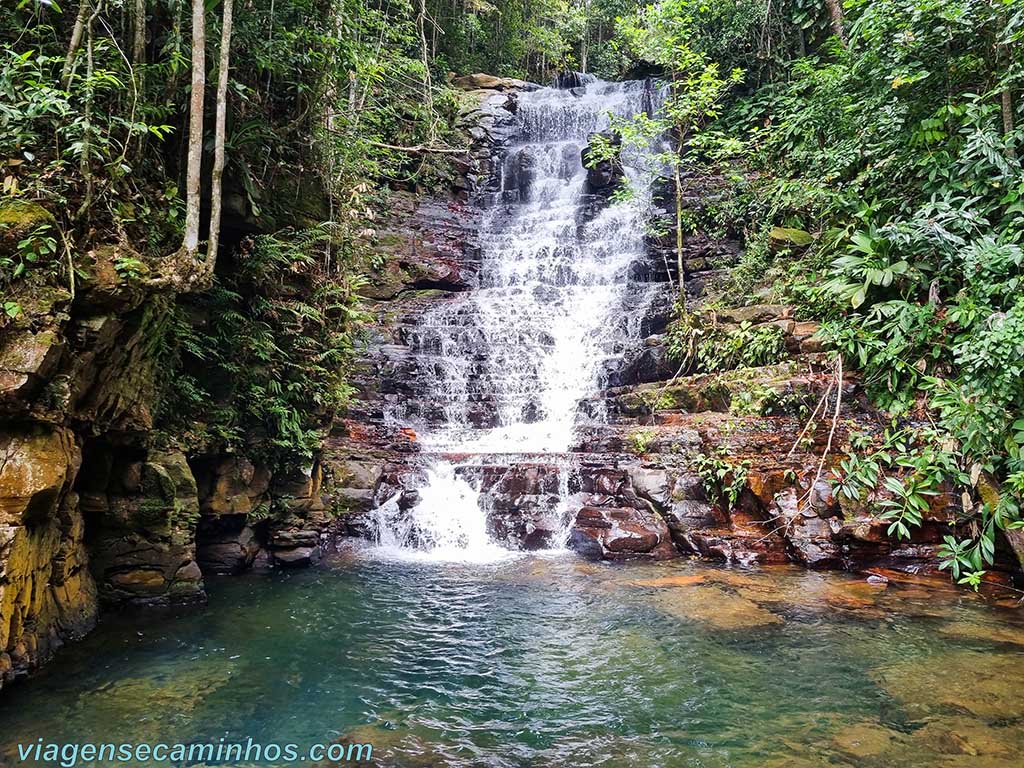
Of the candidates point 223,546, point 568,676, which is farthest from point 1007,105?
point 223,546

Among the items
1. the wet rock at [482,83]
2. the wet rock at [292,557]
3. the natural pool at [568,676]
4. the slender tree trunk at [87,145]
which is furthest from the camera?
the wet rock at [482,83]

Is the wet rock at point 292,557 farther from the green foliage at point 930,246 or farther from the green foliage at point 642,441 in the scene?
the green foliage at point 930,246

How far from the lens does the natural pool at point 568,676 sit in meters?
4.16

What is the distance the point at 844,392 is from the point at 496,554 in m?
5.80

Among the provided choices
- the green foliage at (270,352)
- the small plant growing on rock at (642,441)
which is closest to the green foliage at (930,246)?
the small plant growing on rock at (642,441)

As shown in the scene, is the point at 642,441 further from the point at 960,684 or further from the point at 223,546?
the point at 223,546

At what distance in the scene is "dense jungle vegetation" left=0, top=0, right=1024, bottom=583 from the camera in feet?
17.4

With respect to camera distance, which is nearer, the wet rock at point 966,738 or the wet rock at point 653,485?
the wet rock at point 966,738

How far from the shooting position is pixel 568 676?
5.25 metres

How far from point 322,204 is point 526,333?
656cm

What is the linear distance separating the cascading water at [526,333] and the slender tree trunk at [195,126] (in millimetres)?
5400

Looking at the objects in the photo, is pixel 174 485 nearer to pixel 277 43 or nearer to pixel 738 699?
pixel 277 43

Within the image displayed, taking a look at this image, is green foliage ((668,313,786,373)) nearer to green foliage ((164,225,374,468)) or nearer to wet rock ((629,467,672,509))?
wet rock ((629,467,672,509))

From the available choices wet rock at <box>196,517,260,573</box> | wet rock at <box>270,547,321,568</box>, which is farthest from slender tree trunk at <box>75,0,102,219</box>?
wet rock at <box>270,547,321,568</box>
